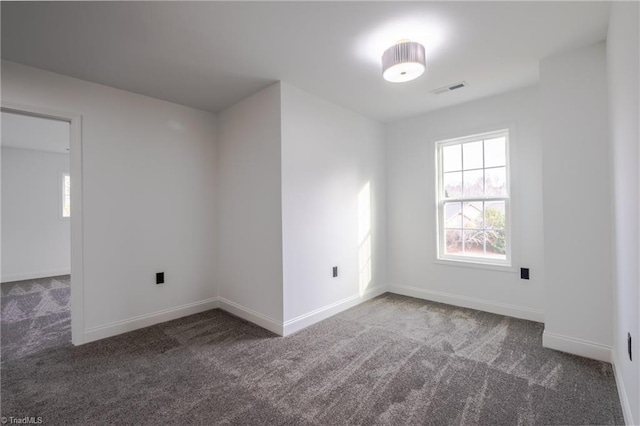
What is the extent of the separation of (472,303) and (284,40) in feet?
11.3

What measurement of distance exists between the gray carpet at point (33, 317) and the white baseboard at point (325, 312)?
2049 mm

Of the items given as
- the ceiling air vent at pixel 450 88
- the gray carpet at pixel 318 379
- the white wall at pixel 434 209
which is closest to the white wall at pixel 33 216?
the gray carpet at pixel 318 379

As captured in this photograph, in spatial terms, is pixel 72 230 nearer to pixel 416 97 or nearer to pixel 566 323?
pixel 416 97

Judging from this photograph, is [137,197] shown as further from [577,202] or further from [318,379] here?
[577,202]

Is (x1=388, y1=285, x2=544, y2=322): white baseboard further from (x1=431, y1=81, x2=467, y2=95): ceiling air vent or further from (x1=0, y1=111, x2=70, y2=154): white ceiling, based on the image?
(x1=0, y1=111, x2=70, y2=154): white ceiling

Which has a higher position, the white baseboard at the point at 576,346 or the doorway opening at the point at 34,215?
the doorway opening at the point at 34,215

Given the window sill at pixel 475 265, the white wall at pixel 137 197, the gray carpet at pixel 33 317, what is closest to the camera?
the gray carpet at pixel 33 317

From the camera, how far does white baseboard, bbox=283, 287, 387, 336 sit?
2.92m

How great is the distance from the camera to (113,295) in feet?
9.66

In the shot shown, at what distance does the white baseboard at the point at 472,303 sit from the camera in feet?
10.3

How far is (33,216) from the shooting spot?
18.2ft

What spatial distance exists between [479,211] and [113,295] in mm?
4133

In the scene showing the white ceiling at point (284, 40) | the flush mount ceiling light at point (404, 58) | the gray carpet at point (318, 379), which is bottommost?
the gray carpet at point (318, 379)

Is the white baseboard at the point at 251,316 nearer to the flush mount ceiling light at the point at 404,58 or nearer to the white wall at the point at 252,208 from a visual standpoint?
the white wall at the point at 252,208
